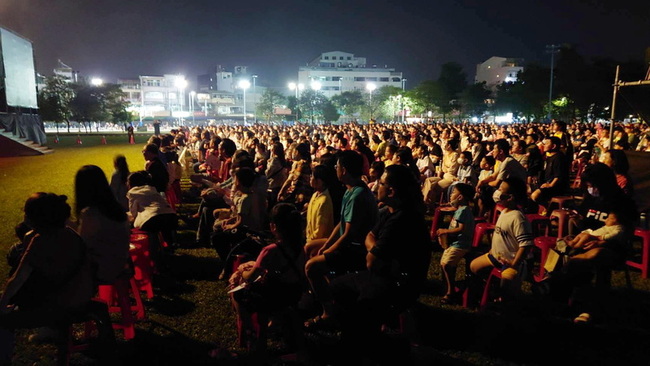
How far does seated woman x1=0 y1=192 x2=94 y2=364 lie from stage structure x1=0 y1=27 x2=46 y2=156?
23930 mm

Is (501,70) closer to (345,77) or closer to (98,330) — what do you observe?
(345,77)

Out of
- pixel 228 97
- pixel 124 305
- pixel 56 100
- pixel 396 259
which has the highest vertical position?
pixel 228 97


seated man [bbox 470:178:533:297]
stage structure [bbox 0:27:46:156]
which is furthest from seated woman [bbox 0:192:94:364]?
stage structure [bbox 0:27:46:156]

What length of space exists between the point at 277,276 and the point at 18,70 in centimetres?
3131

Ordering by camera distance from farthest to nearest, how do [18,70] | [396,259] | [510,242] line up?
[18,70] → [510,242] → [396,259]

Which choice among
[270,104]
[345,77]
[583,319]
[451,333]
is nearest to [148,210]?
[451,333]

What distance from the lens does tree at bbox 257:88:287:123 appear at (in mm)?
74019

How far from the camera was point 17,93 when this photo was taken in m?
26.6

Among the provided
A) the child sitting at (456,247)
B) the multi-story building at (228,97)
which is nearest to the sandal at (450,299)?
the child sitting at (456,247)

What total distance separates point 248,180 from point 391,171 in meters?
2.23

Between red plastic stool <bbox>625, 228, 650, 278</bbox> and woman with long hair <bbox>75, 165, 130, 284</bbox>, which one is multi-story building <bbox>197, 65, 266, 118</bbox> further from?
woman with long hair <bbox>75, 165, 130, 284</bbox>

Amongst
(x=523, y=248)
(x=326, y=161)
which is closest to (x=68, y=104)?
(x=326, y=161)

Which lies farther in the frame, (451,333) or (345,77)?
(345,77)

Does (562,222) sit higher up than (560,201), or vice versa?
(560,201)
